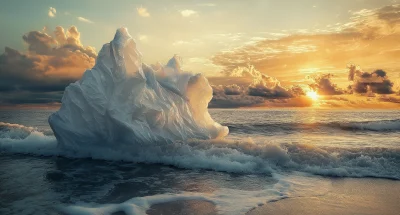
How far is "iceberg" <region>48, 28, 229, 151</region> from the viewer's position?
43.2 feet

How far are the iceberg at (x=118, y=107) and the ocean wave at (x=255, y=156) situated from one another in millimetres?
441

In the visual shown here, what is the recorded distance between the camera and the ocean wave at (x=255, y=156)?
11.6 m

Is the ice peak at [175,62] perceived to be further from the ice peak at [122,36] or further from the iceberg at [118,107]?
the ice peak at [122,36]

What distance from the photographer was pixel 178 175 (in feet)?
36.1

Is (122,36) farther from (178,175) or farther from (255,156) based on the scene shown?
(255,156)

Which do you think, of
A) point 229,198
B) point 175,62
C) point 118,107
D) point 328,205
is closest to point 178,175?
point 229,198

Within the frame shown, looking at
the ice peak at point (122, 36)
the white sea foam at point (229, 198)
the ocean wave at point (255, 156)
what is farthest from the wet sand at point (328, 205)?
the ice peak at point (122, 36)

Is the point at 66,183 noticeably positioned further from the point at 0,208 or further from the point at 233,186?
the point at 233,186

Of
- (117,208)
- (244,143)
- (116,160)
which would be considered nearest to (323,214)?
(117,208)

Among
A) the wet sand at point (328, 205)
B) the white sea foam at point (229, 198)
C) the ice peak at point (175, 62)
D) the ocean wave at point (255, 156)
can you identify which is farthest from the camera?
the ice peak at point (175, 62)

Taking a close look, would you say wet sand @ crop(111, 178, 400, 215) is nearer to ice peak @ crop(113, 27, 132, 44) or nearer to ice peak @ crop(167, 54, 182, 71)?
ice peak @ crop(113, 27, 132, 44)

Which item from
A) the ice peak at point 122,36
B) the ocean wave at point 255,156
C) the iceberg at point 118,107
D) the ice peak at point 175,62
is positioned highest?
the ice peak at point 122,36

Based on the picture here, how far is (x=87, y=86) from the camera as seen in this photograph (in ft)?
44.8

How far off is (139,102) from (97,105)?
2033 mm
